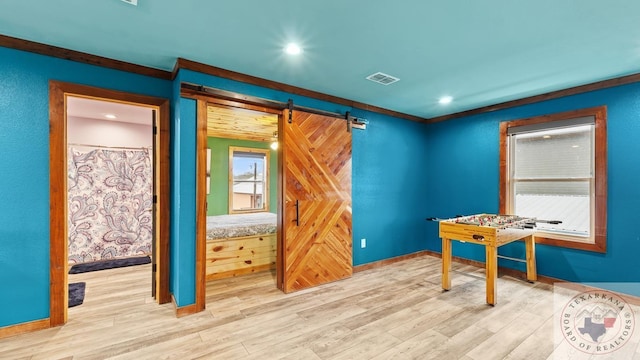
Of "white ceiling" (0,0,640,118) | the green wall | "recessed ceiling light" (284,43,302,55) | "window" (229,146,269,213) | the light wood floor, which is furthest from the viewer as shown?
"window" (229,146,269,213)

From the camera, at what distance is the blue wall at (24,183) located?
237cm

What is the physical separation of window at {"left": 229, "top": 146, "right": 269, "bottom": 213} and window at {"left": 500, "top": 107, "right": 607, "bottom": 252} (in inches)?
178

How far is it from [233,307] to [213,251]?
1085mm

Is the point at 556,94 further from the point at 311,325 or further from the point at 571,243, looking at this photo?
the point at 311,325

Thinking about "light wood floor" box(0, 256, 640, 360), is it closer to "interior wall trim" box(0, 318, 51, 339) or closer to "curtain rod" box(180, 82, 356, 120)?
"interior wall trim" box(0, 318, 51, 339)

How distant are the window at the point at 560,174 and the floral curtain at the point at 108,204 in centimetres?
618

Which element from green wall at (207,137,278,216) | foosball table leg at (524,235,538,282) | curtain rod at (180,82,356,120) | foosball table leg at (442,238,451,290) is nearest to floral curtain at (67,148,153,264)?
green wall at (207,137,278,216)

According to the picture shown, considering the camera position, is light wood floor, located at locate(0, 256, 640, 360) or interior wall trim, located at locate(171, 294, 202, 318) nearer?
light wood floor, located at locate(0, 256, 640, 360)

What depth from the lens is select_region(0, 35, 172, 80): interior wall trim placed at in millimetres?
2369

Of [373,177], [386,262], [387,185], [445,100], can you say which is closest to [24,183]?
[373,177]

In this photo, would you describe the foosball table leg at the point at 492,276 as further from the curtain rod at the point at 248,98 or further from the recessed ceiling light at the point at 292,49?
the recessed ceiling light at the point at 292,49

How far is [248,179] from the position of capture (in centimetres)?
609

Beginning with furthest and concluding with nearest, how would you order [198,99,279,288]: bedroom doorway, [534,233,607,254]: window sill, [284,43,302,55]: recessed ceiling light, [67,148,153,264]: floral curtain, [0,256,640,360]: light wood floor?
1. [67,148,153,264]: floral curtain
2. [198,99,279,288]: bedroom doorway
3. [534,233,607,254]: window sill
4. [284,43,302,55]: recessed ceiling light
5. [0,256,640,360]: light wood floor

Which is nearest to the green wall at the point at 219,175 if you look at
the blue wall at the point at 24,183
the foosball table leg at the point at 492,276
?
the blue wall at the point at 24,183
